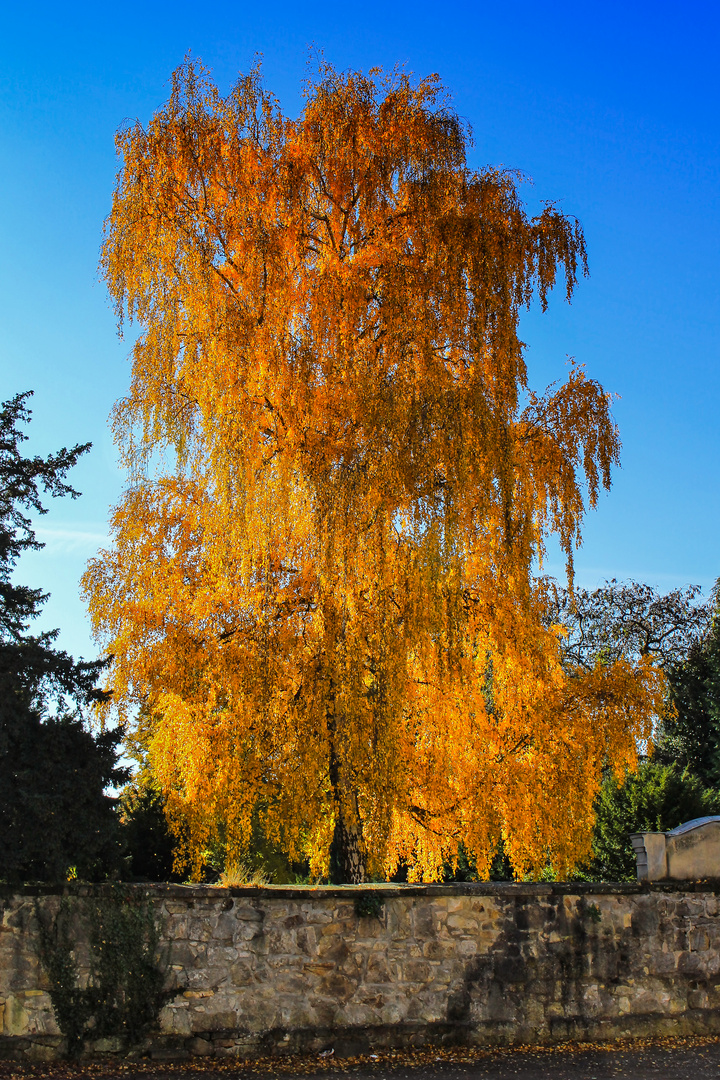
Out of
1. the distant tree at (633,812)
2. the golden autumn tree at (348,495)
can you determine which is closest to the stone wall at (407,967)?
the golden autumn tree at (348,495)

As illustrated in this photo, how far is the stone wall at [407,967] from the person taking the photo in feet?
31.1

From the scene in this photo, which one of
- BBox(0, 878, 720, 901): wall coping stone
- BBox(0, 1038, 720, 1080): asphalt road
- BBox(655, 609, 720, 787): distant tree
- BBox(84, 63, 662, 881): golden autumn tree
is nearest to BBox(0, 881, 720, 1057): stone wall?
BBox(0, 878, 720, 901): wall coping stone

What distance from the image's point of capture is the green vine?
30.5ft

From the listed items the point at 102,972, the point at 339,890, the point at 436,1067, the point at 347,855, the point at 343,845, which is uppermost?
the point at 343,845

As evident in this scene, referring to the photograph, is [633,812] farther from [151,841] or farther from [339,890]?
[339,890]

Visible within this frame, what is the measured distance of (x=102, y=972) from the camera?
939cm

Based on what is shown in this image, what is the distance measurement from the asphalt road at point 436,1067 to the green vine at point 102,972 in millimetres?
349

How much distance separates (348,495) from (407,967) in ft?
18.0

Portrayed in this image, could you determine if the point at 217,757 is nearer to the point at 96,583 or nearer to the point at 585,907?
the point at 96,583

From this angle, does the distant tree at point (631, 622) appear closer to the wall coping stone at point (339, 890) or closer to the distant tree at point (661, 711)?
the distant tree at point (661, 711)

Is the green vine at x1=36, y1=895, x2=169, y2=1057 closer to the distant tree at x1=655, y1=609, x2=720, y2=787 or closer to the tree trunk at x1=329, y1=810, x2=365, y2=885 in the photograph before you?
the tree trunk at x1=329, y1=810, x2=365, y2=885

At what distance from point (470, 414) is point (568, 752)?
518 cm

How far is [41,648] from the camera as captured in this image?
11266 millimetres

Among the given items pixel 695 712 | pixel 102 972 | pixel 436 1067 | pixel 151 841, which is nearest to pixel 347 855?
pixel 436 1067
